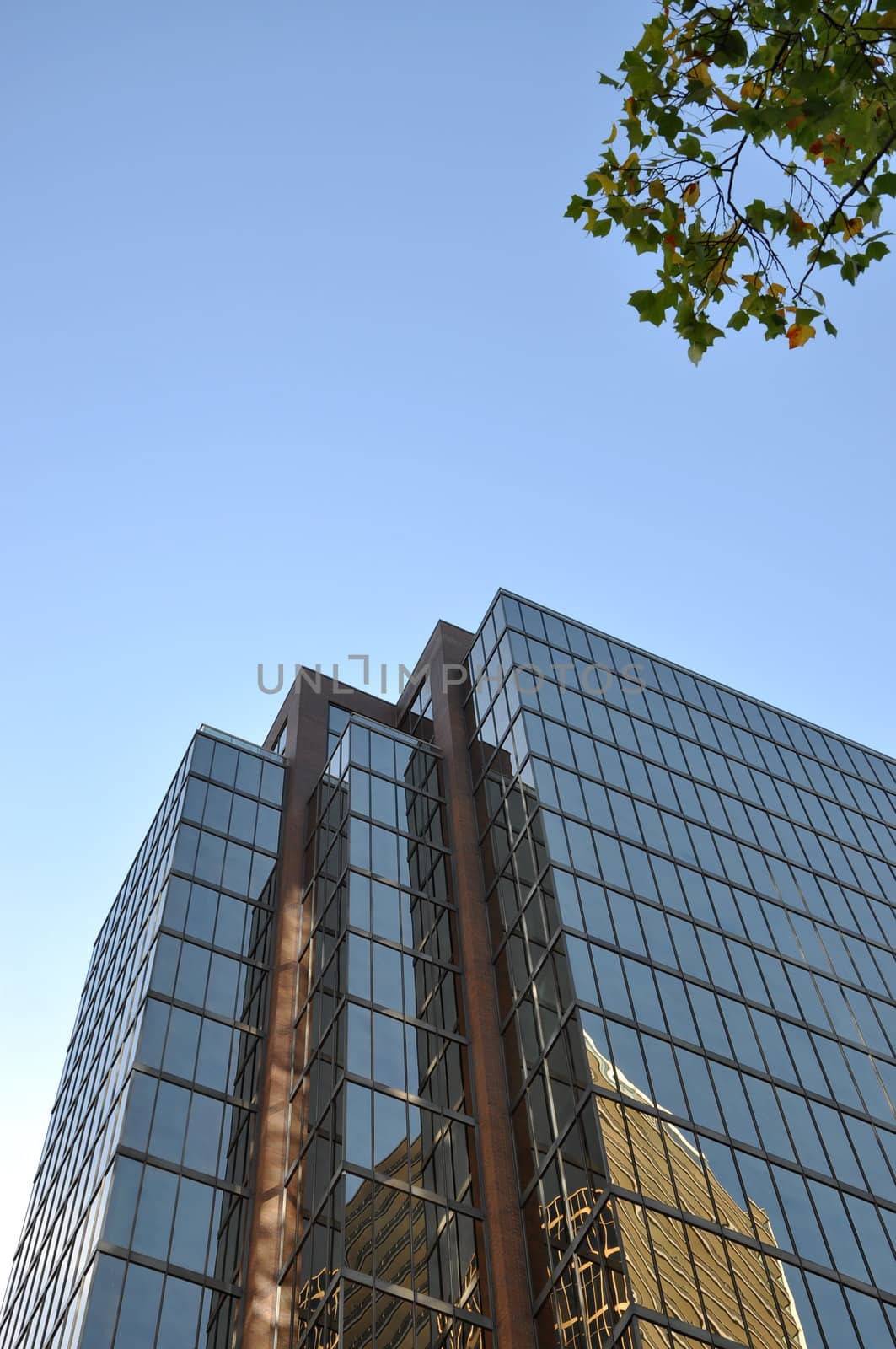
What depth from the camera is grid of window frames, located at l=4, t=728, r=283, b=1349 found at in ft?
107

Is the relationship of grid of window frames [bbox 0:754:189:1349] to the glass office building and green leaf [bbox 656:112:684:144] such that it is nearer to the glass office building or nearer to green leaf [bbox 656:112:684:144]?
the glass office building

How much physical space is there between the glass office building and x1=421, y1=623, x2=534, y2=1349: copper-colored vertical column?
0.10 metres

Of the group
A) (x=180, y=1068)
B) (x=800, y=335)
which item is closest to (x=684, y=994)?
(x=180, y=1068)

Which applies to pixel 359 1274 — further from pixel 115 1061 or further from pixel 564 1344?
pixel 115 1061

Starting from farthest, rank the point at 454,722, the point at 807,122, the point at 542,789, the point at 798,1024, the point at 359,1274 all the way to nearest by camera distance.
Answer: the point at 454,722, the point at 542,789, the point at 798,1024, the point at 359,1274, the point at 807,122

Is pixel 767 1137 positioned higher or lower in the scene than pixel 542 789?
lower

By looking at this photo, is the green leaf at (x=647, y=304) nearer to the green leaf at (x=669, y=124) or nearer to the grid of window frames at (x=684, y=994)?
the green leaf at (x=669, y=124)

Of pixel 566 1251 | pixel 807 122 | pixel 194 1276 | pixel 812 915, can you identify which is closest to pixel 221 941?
pixel 194 1276

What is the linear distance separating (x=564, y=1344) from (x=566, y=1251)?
1943 mm

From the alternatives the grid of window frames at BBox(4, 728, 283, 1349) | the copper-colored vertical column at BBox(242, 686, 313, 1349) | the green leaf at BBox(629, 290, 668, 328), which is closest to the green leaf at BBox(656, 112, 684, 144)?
the green leaf at BBox(629, 290, 668, 328)

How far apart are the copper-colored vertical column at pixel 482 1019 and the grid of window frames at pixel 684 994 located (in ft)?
1.66

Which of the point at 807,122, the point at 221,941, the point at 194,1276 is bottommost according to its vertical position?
the point at 807,122

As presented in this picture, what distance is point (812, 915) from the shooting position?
142 ft

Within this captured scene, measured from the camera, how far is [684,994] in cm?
3634
